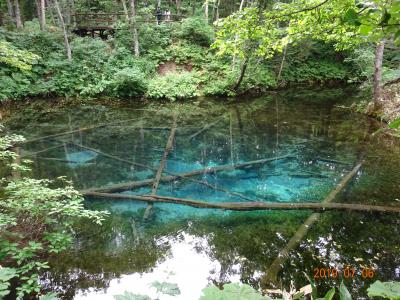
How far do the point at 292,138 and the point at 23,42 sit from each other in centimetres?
1662

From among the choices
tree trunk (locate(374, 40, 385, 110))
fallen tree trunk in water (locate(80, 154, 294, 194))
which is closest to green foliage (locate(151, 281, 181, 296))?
fallen tree trunk in water (locate(80, 154, 294, 194))

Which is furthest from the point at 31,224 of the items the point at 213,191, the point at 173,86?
the point at 173,86

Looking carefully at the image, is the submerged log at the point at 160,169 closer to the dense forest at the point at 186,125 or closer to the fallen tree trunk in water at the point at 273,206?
the dense forest at the point at 186,125

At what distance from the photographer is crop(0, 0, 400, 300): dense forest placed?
459 centimetres

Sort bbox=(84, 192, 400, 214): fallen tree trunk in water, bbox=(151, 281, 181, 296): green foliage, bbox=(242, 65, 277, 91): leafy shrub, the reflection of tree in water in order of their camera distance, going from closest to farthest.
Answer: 1. bbox=(151, 281, 181, 296): green foliage
2. the reflection of tree in water
3. bbox=(84, 192, 400, 214): fallen tree trunk in water
4. bbox=(242, 65, 277, 91): leafy shrub

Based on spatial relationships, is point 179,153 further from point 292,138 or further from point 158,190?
point 292,138

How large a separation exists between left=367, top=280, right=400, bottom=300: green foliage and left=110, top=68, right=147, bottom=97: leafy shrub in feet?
54.4

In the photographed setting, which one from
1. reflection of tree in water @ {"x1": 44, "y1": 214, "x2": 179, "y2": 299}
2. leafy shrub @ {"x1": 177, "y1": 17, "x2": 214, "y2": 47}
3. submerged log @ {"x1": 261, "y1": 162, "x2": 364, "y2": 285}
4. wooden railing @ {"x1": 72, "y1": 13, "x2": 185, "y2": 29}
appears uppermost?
wooden railing @ {"x1": 72, "y1": 13, "x2": 185, "y2": 29}

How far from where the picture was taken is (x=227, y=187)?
7844 millimetres

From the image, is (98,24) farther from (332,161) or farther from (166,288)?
(166,288)

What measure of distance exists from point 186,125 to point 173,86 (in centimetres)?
585

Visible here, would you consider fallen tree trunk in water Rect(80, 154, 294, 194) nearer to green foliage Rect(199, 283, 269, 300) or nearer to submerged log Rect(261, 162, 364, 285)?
submerged log Rect(261, 162, 364, 285)

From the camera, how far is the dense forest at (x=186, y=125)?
15.1 ft

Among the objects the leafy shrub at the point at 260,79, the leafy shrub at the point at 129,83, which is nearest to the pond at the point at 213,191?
the leafy shrub at the point at 129,83
